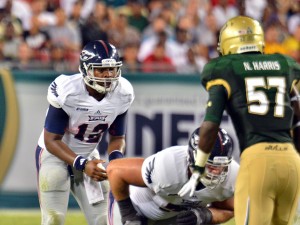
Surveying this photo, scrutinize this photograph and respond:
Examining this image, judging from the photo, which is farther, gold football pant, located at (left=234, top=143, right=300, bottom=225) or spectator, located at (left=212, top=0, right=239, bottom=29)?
spectator, located at (left=212, top=0, right=239, bottom=29)

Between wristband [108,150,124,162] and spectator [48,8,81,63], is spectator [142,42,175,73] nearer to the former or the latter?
spectator [48,8,81,63]

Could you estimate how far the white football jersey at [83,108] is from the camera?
6.68m

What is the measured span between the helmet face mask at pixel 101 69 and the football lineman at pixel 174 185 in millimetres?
835

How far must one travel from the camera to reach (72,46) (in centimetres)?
1162

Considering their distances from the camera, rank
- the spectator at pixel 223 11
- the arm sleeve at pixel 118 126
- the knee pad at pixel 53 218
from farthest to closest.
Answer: the spectator at pixel 223 11
the arm sleeve at pixel 118 126
the knee pad at pixel 53 218

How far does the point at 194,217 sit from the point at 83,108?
1.32m

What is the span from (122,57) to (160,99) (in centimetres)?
169

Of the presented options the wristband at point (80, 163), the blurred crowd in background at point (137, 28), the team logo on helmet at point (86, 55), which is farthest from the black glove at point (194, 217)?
the blurred crowd in background at point (137, 28)

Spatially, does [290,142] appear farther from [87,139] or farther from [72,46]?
[72,46]

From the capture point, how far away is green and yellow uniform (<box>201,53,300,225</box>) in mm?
5254

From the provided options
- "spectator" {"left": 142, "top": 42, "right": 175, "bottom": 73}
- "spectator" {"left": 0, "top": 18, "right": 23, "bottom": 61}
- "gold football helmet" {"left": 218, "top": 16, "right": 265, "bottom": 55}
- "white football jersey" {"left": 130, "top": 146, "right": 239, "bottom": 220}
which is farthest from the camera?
"spectator" {"left": 142, "top": 42, "right": 175, "bottom": 73}

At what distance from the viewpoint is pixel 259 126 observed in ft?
17.5

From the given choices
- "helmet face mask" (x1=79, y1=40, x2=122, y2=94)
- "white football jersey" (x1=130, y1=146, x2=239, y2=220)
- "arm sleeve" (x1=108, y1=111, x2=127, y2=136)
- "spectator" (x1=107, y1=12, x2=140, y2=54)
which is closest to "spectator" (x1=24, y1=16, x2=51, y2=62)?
"spectator" (x1=107, y1=12, x2=140, y2=54)

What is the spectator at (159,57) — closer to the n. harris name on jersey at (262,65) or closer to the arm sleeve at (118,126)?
the arm sleeve at (118,126)
